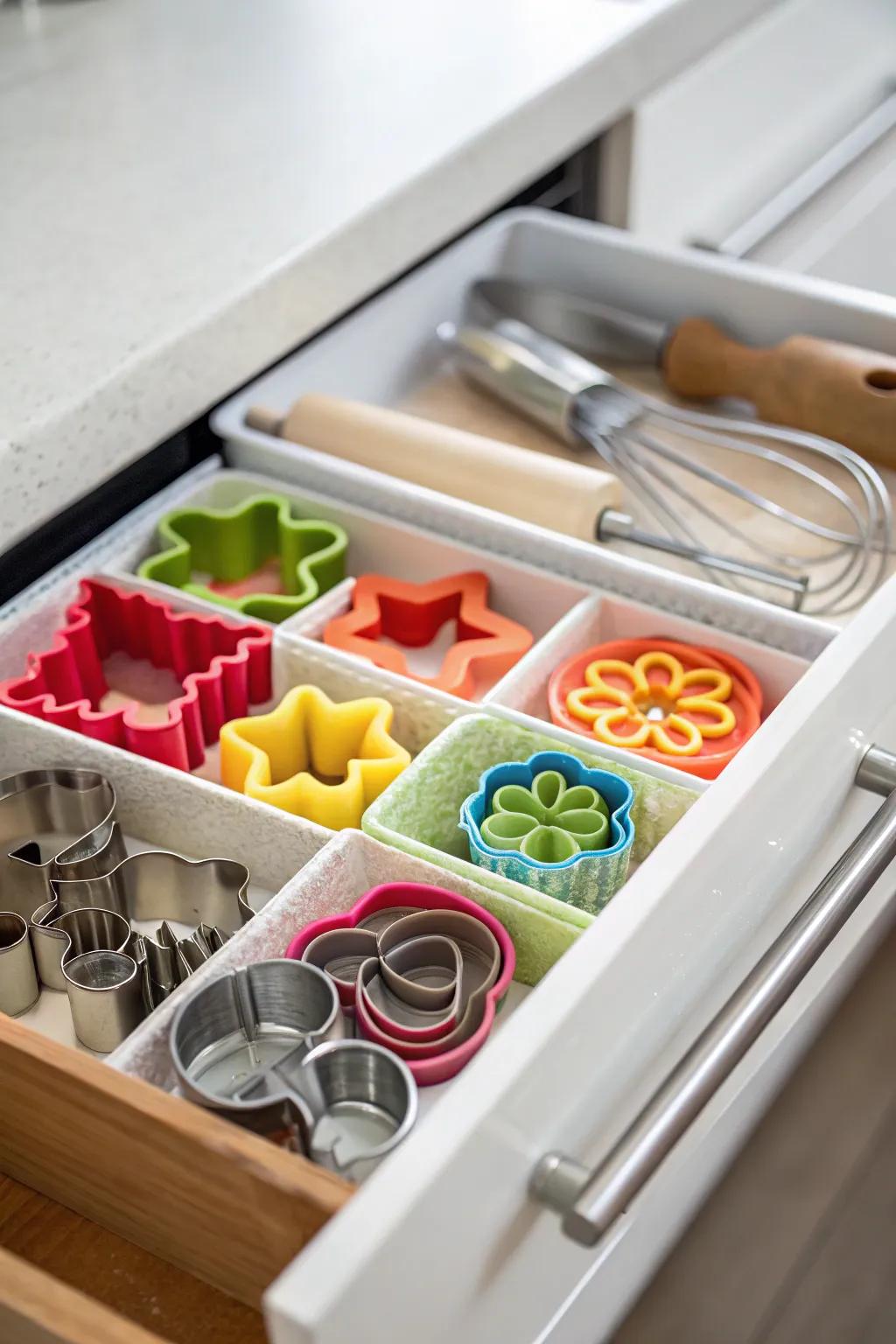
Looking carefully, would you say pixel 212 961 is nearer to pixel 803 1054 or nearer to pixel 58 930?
pixel 58 930

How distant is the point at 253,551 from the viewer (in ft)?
2.86

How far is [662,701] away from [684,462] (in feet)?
0.62

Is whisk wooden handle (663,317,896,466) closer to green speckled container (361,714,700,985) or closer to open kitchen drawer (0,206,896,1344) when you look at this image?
open kitchen drawer (0,206,896,1344)

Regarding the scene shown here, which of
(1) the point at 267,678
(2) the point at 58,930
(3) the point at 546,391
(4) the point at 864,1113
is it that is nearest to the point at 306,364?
(3) the point at 546,391

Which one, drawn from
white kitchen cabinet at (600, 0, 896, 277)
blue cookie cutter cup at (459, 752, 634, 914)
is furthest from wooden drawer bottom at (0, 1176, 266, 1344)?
white kitchen cabinet at (600, 0, 896, 277)

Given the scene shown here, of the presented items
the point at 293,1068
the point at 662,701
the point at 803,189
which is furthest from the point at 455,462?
the point at 803,189

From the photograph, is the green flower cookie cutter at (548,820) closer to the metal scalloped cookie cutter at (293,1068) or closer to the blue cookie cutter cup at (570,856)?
the blue cookie cutter cup at (570,856)

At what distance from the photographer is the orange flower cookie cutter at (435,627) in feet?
2.54

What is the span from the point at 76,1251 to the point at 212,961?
0.13 meters

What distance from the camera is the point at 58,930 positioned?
62 centimetres

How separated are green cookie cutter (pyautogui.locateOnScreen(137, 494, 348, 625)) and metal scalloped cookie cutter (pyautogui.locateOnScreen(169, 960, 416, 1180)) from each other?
0.29 m

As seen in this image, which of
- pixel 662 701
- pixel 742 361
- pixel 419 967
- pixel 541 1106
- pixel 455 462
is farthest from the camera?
pixel 742 361

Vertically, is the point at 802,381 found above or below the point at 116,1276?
above

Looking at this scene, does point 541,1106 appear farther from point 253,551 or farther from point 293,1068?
point 253,551
